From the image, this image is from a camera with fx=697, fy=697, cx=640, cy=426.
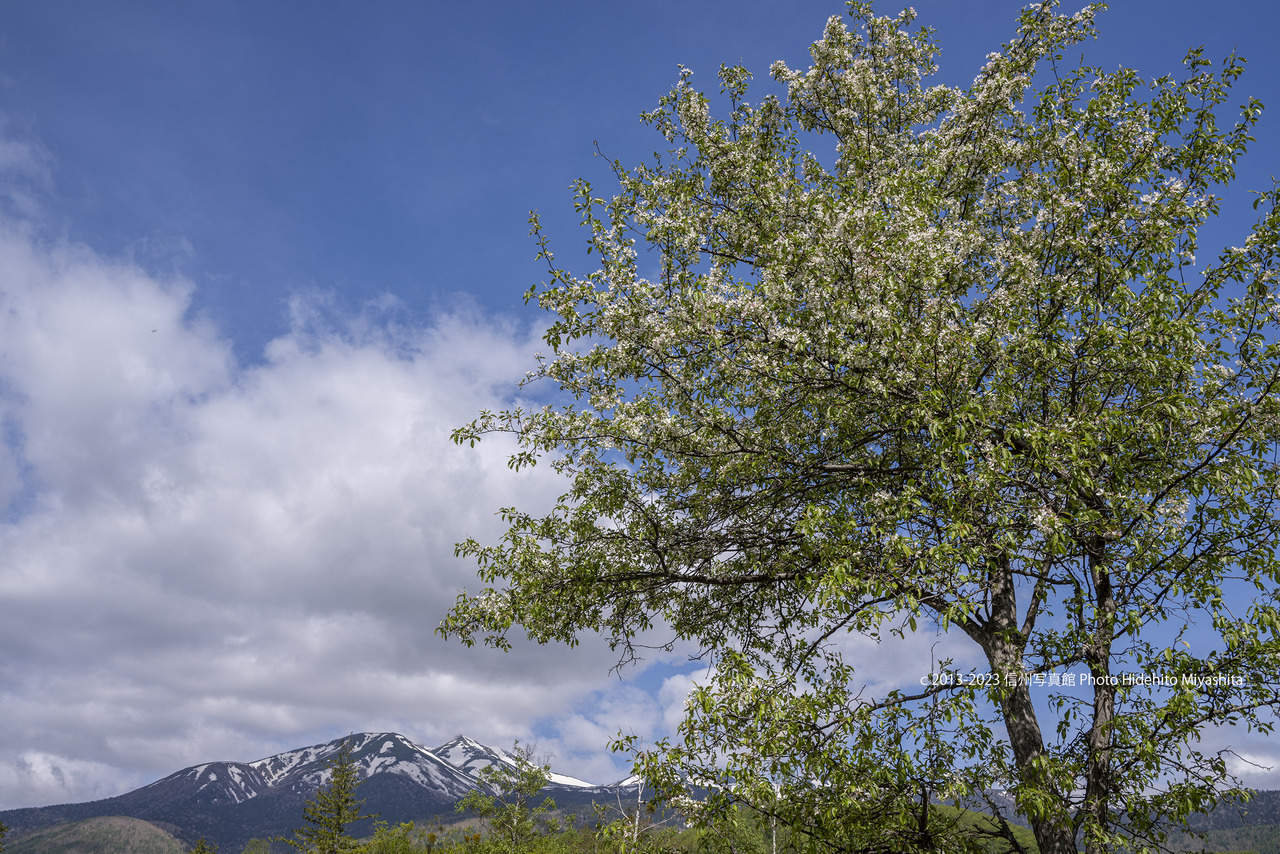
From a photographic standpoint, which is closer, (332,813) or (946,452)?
(946,452)

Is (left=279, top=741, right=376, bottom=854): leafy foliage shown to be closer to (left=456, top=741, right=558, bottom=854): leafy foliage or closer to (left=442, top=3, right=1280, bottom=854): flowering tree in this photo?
(left=456, top=741, right=558, bottom=854): leafy foliage

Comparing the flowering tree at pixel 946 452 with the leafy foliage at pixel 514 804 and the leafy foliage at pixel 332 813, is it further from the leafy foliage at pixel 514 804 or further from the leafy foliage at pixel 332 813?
the leafy foliage at pixel 332 813

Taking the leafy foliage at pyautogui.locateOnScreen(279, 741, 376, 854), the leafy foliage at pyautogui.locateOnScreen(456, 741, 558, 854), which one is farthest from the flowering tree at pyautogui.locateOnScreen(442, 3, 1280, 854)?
the leafy foliage at pyautogui.locateOnScreen(279, 741, 376, 854)

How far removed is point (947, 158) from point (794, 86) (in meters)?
4.19

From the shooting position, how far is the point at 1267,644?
7.49m

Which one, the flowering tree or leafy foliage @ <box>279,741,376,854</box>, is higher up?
the flowering tree

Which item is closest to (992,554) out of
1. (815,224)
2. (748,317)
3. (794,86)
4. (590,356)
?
(748,317)

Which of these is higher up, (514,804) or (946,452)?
(946,452)

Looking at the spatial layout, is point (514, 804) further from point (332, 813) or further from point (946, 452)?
point (946, 452)

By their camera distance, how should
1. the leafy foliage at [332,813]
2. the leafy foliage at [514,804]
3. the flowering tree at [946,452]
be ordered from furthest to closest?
the leafy foliage at [332,813]
the leafy foliage at [514,804]
the flowering tree at [946,452]

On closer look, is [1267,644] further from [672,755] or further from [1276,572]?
[672,755]

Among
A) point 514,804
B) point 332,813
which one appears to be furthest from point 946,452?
point 332,813

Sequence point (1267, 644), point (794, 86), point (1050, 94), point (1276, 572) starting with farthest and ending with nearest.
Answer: point (794, 86), point (1050, 94), point (1276, 572), point (1267, 644)

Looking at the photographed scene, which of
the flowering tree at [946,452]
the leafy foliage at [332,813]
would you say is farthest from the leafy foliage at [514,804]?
the flowering tree at [946,452]
